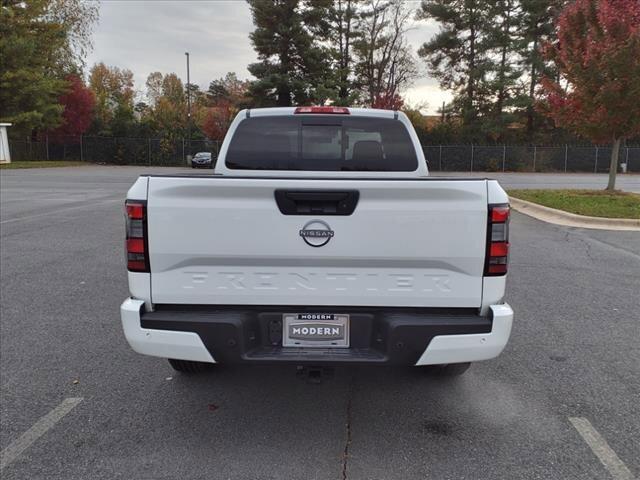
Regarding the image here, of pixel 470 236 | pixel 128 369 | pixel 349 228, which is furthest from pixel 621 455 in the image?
pixel 128 369

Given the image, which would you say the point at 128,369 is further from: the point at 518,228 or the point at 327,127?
the point at 518,228

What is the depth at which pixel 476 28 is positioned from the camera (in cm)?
4484

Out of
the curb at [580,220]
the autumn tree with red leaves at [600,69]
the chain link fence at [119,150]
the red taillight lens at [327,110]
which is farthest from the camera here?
the chain link fence at [119,150]

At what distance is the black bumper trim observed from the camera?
2766 millimetres

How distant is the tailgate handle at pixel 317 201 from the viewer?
2.71 meters

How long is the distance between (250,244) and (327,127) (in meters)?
2.10

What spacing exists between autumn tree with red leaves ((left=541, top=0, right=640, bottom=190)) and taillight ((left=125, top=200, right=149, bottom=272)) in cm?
1435

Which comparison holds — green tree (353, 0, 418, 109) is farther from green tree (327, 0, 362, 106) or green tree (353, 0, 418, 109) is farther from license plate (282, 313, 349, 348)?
license plate (282, 313, 349, 348)

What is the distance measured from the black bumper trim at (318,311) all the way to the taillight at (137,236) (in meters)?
0.26

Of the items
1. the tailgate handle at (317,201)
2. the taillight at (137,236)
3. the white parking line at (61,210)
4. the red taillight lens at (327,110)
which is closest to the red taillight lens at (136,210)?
the taillight at (137,236)

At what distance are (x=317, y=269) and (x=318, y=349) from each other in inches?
17.2

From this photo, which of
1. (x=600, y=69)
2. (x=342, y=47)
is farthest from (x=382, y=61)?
(x=600, y=69)

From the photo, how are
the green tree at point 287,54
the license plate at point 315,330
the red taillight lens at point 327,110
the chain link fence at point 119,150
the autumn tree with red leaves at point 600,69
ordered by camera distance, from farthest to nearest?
1. the chain link fence at point 119,150
2. the green tree at point 287,54
3. the autumn tree with red leaves at point 600,69
4. the red taillight lens at point 327,110
5. the license plate at point 315,330

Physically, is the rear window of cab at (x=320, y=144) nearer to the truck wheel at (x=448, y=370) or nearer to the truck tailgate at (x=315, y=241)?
the truck wheel at (x=448, y=370)
